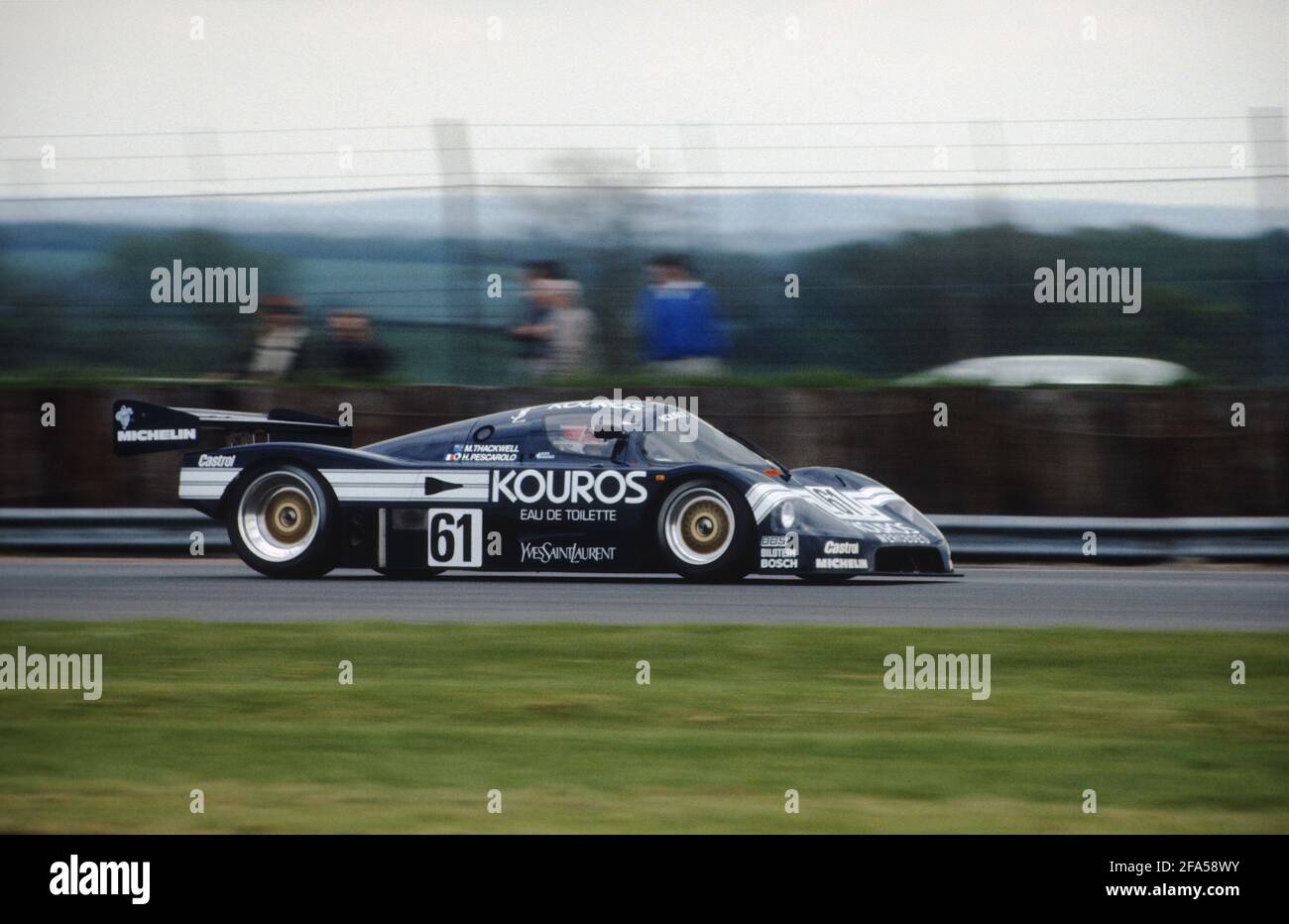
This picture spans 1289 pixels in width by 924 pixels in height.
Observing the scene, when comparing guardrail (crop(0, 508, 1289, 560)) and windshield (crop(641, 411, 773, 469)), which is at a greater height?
windshield (crop(641, 411, 773, 469))

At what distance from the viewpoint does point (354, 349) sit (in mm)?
12641

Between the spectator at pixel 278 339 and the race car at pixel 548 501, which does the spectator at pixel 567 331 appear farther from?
the race car at pixel 548 501

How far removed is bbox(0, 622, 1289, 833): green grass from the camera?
15.5 feet

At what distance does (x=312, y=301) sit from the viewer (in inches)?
494

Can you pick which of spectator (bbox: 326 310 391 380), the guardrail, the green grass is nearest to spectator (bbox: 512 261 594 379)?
spectator (bbox: 326 310 391 380)

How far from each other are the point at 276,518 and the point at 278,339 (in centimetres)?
283

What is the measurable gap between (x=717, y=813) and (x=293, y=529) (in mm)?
5980

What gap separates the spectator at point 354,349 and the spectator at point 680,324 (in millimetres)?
2082

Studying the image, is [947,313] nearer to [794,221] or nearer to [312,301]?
[794,221]

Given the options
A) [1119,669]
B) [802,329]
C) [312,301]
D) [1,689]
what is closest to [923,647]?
[1119,669]

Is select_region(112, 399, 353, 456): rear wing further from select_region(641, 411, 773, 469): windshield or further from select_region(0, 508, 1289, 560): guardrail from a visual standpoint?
select_region(641, 411, 773, 469): windshield

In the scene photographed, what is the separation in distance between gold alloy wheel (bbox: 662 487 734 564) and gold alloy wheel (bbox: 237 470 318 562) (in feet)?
7.32

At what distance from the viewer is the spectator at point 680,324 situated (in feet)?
39.1

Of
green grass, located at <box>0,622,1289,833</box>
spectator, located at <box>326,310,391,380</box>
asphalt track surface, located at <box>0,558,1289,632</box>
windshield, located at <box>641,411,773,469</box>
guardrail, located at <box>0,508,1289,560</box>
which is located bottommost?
green grass, located at <box>0,622,1289,833</box>
